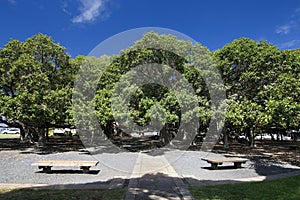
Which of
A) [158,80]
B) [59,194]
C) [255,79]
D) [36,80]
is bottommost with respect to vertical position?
[59,194]

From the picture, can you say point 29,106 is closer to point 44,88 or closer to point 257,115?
point 44,88

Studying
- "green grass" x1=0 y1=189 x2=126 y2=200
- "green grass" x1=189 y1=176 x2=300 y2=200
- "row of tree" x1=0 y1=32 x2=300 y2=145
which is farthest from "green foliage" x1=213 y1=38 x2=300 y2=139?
"green grass" x1=0 y1=189 x2=126 y2=200

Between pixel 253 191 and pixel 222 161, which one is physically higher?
pixel 222 161

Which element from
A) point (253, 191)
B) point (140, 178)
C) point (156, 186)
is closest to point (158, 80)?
point (140, 178)

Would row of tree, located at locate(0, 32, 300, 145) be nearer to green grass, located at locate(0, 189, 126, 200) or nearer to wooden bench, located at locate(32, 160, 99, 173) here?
wooden bench, located at locate(32, 160, 99, 173)

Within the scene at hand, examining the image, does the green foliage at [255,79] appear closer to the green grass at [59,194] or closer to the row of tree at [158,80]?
the row of tree at [158,80]

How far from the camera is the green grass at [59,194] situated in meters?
5.64

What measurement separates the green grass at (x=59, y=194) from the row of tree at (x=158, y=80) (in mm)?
8186

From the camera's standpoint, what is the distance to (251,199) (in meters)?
5.62

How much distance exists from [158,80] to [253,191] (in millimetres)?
11561

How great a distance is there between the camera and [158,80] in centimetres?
1691

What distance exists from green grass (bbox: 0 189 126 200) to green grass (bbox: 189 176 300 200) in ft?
7.25

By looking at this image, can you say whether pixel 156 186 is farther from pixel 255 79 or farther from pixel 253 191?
pixel 255 79

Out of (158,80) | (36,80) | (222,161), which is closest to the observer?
(222,161)
